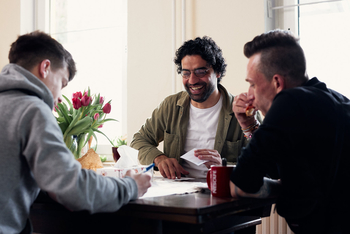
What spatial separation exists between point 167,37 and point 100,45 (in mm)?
955

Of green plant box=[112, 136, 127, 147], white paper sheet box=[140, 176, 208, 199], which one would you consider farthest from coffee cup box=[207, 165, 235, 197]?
green plant box=[112, 136, 127, 147]

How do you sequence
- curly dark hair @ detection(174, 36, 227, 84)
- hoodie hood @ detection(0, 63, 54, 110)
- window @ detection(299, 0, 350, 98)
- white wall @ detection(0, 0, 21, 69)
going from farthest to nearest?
white wall @ detection(0, 0, 21, 69), window @ detection(299, 0, 350, 98), curly dark hair @ detection(174, 36, 227, 84), hoodie hood @ detection(0, 63, 54, 110)

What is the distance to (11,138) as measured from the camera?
99 cm

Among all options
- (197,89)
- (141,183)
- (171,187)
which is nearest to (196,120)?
(197,89)

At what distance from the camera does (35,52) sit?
3.96 ft

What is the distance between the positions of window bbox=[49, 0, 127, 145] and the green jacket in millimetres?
1075

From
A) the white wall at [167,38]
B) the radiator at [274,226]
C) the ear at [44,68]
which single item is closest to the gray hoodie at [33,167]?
the ear at [44,68]

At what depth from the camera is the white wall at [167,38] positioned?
2637mm

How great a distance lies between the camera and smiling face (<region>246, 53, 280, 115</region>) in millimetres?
1293

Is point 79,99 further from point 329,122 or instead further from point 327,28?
point 327,28

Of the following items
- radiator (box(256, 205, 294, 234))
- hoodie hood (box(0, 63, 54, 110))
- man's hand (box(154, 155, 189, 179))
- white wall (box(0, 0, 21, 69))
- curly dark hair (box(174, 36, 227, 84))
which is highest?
white wall (box(0, 0, 21, 69))

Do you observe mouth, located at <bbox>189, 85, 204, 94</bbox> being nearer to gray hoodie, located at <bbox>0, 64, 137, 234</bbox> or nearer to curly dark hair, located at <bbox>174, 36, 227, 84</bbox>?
curly dark hair, located at <bbox>174, 36, 227, 84</bbox>

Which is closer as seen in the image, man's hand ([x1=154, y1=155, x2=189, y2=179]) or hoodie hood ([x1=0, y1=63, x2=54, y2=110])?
hoodie hood ([x1=0, y1=63, x2=54, y2=110])

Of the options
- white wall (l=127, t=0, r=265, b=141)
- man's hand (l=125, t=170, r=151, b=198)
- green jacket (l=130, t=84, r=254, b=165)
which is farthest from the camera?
white wall (l=127, t=0, r=265, b=141)
